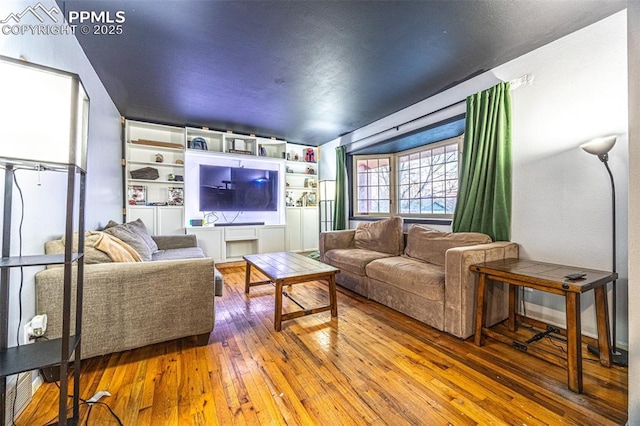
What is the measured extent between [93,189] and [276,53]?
7.21 ft

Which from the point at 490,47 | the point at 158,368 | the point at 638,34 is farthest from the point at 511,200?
the point at 158,368

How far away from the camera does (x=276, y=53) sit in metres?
2.19

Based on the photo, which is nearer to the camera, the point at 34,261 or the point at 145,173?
the point at 34,261

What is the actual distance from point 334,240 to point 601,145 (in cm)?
255

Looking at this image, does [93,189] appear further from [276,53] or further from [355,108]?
[355,108]

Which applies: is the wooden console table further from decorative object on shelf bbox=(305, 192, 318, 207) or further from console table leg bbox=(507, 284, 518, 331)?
decorative object on shelf bbox=(305, 192, 318, 207)

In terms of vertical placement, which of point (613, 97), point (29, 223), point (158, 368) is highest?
point (613, 97)

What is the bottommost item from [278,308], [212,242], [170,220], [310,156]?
[278,308]

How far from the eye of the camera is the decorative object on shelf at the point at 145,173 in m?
3.76

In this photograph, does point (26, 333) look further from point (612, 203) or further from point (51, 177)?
point (612, 203)

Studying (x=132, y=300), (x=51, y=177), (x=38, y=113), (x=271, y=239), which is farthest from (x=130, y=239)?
(x=271, y=239)

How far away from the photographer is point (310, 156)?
528cm

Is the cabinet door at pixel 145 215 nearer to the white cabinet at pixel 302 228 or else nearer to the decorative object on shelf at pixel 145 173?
the decorative object on shelf at pixel 145 173

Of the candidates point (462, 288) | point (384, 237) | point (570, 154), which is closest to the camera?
point (462, 288)
